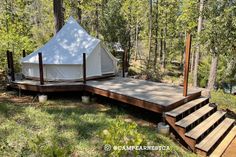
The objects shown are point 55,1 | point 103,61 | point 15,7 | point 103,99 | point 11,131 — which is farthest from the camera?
point 15,7

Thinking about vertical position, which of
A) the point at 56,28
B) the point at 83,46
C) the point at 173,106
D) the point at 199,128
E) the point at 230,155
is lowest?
the point at 230,155

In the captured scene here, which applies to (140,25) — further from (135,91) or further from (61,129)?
(61,129)

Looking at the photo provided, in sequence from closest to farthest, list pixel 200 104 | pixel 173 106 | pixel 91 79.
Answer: pixel 173 106, pixel 200 104, pixel 91 79

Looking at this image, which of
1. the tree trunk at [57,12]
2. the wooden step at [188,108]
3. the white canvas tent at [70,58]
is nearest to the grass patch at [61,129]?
the wooden step at [188,108]

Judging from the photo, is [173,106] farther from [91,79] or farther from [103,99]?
[91,79]

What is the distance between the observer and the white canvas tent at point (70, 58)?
28.0 ft

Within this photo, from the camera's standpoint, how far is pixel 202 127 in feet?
19.4

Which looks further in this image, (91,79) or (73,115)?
(91,79)

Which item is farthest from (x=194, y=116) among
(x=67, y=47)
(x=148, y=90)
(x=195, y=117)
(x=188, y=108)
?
(x=67, y=47)

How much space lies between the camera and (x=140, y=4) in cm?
2520

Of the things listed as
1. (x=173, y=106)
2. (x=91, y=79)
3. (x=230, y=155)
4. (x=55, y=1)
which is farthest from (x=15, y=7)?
(x=230, y=155)

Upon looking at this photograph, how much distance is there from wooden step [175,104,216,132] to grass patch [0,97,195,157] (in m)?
0.53

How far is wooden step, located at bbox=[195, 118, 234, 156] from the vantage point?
5266 mm

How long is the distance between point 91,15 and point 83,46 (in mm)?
15998
